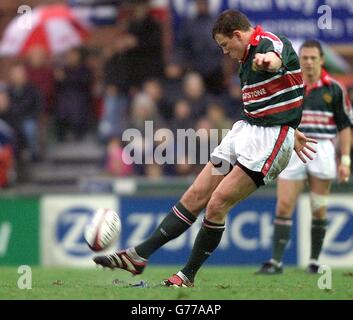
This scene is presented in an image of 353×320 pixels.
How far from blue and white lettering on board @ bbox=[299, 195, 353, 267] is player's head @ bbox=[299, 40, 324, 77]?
386 cm

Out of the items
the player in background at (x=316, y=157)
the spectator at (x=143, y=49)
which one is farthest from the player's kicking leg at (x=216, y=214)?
the spectator at (x=143, y=49)

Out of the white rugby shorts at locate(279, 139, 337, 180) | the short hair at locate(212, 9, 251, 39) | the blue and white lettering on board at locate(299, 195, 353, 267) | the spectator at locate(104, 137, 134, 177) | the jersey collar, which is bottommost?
the blue and white lettering on board at locate(299, 195, 353, 267)

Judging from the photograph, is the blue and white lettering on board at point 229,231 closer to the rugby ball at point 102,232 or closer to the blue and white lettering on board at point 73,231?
the blue and white lettering on board at point 73,231

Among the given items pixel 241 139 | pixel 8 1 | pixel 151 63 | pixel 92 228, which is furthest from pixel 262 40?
pixel 8 1

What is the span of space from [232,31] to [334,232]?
658cm

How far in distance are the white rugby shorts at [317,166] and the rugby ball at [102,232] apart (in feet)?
7.91

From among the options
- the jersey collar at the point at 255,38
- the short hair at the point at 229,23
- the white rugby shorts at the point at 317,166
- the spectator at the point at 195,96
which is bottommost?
the white rugby shorts at the point at 317,166

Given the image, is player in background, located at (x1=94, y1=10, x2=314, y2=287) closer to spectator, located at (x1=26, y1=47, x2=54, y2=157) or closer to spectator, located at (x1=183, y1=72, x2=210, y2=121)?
spectator, located at (x1=183, y1=72, x2=210, y2=121)

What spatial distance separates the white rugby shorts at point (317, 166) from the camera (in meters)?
10.8

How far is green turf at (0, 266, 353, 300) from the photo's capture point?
8.02m

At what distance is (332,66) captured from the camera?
1588cm

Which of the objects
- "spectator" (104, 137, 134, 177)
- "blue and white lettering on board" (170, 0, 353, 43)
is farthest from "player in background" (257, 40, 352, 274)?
"spectator" (104, 137, 134, 177)

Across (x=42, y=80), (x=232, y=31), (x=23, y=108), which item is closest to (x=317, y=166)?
(x=232, y=31)
